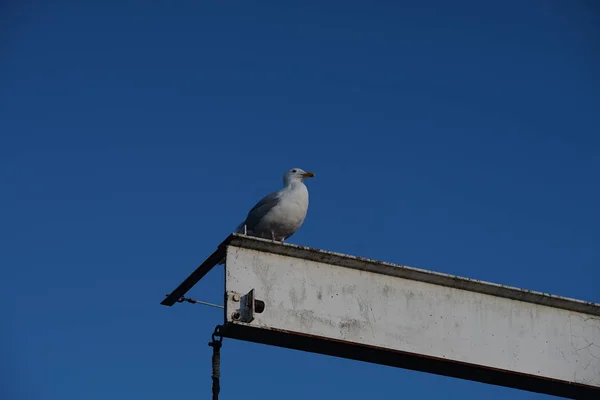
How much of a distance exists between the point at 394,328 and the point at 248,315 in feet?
5.83

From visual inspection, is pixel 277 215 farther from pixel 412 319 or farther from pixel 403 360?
pixel 403 360

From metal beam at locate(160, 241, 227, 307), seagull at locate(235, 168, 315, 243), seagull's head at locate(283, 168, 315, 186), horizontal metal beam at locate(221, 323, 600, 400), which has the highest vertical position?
seagull's head at locate(283, 168, 315, 186)

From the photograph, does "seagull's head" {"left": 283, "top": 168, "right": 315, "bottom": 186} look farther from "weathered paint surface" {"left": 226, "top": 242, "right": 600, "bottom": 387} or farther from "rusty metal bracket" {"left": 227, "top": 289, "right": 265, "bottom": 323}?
"rusty metal bracket" {"left": 227, "top": 289, "right": 265, "bottom": 323}

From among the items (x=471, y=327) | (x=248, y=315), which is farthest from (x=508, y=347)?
(x=248, y=315)

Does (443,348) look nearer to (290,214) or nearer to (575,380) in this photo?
(575,380)

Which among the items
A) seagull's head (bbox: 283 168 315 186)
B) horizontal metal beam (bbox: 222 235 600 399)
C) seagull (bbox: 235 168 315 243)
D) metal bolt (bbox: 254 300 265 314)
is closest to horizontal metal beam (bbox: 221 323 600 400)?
horizontal metal beam (bbox: 222 235 600 399)

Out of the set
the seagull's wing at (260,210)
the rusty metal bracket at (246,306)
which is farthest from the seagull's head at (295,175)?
the rusty metal bracket at (246,306)

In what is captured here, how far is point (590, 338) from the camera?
13477 millimetres

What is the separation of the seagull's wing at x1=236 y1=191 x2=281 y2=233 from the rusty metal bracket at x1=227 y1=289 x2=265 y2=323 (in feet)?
11.6

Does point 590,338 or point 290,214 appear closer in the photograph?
point 590,338

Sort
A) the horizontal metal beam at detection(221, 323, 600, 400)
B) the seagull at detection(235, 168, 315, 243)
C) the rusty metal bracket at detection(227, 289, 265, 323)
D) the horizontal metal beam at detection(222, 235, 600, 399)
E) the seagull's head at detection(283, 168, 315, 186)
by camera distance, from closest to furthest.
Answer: the rusty metal bracket at detection(227, 289, 265, 323) → the horizontal metal beam at detection(221, 323, 600, 400) → the horizontal metal beam at detection(222, 235, 600, 399) → the seagull at detection(235, 168, 315, 243) → the seagull's head at detection(283, 168, 315, 186)

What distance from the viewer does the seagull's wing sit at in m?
15.2

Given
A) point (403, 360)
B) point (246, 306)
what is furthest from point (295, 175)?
point (246, 306)

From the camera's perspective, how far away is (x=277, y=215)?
1513 centimetres
